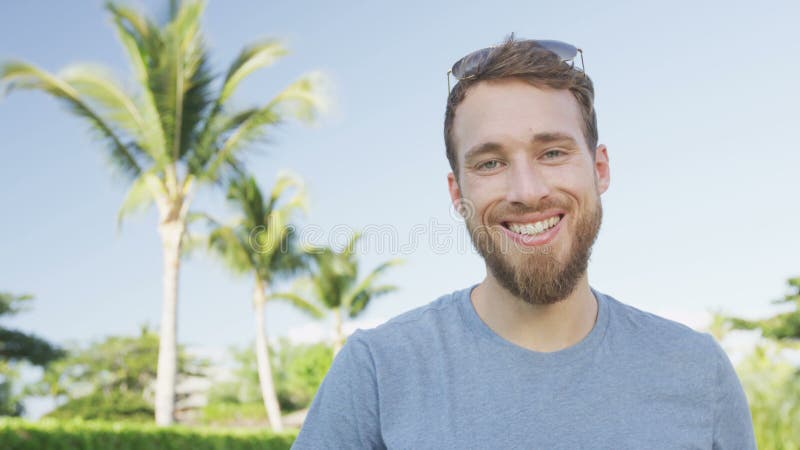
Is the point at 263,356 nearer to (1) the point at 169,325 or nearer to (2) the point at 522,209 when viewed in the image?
(1) the point at 169,325

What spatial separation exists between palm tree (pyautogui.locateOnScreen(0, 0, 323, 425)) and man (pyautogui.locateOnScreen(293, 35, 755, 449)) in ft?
40.4

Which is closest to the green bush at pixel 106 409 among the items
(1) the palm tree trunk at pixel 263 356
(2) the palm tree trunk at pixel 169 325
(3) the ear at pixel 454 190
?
(1) the palm tree trunk at pixel 263 356

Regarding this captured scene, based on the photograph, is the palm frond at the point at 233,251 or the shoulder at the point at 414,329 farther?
the palm frond at the point at 233,251

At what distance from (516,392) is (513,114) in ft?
2.71

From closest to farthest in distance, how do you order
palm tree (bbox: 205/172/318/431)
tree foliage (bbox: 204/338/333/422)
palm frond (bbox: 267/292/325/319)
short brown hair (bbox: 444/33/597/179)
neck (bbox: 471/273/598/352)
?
neck (bbox: 471/273/598/352) < short brown hair (bbox: 444/33/597/179) < palm tree (bbox: 205/172/318/431) < palm frond (bbox: 267/292/325/319) < tree foliage (bbox: 204/338/333/422)

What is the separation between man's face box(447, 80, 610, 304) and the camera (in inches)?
81.0

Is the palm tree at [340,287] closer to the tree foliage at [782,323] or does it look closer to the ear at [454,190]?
the tree foliage at [782,323]

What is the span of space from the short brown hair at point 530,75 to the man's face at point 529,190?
0.11 ft

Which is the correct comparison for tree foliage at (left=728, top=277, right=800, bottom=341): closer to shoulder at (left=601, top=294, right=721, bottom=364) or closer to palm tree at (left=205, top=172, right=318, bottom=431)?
palm tree at (left=205, top=172, right=318, bottom=431)

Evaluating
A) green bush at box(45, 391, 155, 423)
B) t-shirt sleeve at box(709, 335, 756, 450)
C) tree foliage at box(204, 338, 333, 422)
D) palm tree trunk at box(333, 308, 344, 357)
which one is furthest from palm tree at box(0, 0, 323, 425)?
green bush at box(45, 391, 155, 423)

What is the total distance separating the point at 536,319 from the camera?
2062mm

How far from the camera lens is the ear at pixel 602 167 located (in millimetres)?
2336

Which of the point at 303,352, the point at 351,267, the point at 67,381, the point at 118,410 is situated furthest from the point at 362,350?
the point at 67,381

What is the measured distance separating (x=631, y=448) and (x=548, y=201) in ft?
2.39
